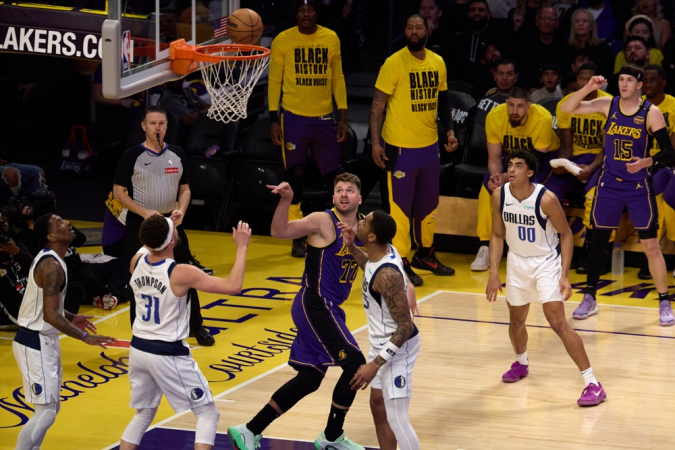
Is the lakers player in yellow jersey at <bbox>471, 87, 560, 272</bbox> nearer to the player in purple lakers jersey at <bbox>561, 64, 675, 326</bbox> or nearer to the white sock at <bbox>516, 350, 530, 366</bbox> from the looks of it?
the player in purple lakers jersey at <bbox>561, 64, 675, 326</bbox>

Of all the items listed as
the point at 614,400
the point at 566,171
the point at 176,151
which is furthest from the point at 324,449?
the point at 566,171

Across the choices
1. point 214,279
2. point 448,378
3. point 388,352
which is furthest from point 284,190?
point 448,378

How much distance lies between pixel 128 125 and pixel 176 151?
5917 millimetres

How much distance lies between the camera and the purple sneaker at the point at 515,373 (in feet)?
27.3

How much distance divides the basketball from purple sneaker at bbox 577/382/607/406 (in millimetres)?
4213

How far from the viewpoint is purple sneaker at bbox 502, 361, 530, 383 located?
8328mm

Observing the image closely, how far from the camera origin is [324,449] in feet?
22.3

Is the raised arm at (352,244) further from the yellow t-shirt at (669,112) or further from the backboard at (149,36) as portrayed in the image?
the yellow t-shirt at (669,112)

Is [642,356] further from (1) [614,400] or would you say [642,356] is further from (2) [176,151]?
(2) [176,151]

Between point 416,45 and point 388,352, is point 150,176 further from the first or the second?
point 416,45

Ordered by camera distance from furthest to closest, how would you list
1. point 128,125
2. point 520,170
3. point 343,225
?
point 128,125
point 520,170
point 343,225

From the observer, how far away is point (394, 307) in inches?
242

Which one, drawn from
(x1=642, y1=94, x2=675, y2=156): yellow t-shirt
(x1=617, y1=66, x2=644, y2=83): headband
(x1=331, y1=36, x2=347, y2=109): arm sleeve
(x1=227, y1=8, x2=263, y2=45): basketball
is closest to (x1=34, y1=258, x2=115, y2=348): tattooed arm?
(x1=227, y1=8, x2=263, y2=45): basketball

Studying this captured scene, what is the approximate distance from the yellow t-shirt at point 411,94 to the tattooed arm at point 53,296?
5.10m
